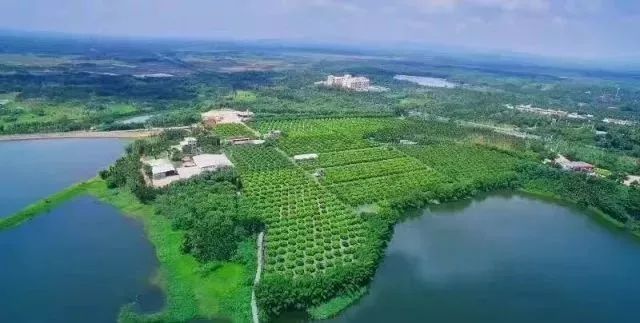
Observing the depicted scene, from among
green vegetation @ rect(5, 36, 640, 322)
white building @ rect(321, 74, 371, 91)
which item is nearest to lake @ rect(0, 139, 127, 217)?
green vegetation @ rect(5, 36, 640, 322)

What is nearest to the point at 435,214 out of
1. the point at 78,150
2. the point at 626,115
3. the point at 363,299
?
the point at 363,299

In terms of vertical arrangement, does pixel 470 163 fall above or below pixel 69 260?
above

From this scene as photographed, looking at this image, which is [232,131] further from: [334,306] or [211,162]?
[334,306]

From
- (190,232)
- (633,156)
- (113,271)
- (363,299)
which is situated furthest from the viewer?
(633,156)

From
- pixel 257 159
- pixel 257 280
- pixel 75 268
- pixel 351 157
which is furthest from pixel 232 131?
pixel 257 280

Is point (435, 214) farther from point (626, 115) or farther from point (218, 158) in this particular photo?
point (626, 115)

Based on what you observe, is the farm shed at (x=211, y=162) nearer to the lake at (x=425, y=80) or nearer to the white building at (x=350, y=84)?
the white building at (x=350, y=84)
